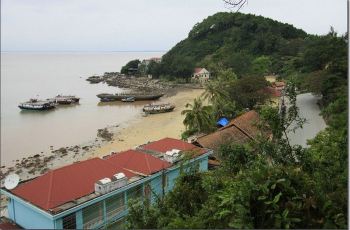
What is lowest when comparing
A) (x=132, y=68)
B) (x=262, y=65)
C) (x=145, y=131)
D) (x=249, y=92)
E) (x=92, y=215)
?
(x=145, y=131)

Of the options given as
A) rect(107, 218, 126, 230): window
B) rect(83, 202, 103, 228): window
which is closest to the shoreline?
rect(83, 202, 103, 228): window

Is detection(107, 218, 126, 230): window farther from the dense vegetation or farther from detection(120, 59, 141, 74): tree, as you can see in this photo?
detection(120, 59, 141, 74): tree

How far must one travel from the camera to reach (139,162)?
20.6 ft

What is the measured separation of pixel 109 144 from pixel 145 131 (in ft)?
6.85

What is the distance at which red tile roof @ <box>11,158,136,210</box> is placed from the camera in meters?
4.62

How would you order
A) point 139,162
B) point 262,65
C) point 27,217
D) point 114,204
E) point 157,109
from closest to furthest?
1. point 27,217
2. point 114,204
3. point 139,162
4. point 157,109
5. point 262,65

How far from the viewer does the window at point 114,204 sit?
4.86m

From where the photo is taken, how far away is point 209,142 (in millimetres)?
8930

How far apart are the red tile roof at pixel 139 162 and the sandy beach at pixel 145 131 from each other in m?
5.40

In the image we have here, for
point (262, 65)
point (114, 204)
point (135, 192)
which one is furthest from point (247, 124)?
point (262, 65)

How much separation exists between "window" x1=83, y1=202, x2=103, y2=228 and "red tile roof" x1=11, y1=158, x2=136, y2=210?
260 mm

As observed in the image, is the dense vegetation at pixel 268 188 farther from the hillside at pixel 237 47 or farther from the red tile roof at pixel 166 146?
the hillside at pixel 237 47

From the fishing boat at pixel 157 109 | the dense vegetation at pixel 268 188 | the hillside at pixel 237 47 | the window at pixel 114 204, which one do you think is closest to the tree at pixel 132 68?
the hillside at pixel 237 47

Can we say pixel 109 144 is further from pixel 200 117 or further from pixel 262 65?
pixel 262 65
